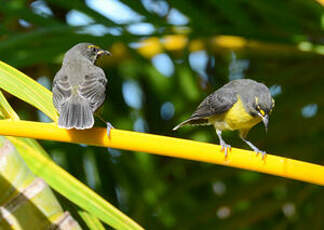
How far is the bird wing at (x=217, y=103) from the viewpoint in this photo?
3436mm

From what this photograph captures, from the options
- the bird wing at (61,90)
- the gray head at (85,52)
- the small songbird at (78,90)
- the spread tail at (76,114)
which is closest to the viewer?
the spread tail at (76,114)

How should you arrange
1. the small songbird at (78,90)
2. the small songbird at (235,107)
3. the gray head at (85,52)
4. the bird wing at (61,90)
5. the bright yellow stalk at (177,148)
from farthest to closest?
the small songbird at (235,107) < the gray head at (85,52) < the bird wing at (61,90) < the small songbird at (78,90) < the bright yellow stalk at (177,148)

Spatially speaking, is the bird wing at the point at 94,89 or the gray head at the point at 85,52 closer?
the bird wing at the point at 94,89

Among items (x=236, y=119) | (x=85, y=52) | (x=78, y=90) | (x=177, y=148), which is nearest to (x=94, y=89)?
(x=78, y=90)

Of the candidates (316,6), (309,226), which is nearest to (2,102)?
(316,6)

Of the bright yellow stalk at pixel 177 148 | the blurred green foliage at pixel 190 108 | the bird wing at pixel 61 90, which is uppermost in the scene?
the bright yellow stalk at pixel 177 148

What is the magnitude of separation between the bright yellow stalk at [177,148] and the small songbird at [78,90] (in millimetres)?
371

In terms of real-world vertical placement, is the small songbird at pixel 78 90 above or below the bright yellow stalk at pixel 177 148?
below

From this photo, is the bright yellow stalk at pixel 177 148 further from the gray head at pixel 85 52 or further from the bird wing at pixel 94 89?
the gray head at pixel 85 52

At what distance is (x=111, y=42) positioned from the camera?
3.38 meters

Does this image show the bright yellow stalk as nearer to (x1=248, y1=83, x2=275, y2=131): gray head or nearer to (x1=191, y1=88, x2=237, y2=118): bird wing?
(x1=248, y1=83, x2=275, y2=131): gray head

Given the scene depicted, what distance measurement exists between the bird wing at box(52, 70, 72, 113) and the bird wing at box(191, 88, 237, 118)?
909mm

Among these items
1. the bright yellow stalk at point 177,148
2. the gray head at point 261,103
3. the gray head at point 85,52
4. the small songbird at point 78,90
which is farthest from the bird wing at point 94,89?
the gray head at point 261,103

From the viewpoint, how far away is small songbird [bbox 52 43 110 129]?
8.11 ft
